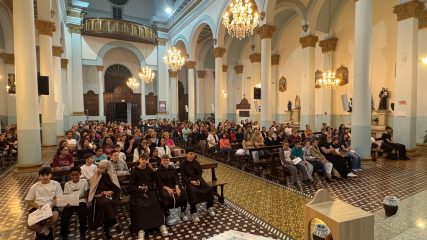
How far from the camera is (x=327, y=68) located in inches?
576

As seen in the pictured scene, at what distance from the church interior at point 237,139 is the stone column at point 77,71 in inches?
3.1

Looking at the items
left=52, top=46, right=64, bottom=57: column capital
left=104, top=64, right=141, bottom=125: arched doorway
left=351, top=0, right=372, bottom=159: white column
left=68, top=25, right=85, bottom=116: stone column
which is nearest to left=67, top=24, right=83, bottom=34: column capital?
left=68, top=25, right=85, bottom=116: stone column

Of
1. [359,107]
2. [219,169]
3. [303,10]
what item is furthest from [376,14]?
[219,169]

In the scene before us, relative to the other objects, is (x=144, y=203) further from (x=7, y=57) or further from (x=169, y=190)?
(x=7, y=57)

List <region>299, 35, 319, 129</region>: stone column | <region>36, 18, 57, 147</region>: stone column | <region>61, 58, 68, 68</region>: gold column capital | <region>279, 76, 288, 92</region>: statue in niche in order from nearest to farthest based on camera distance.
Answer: <region>36, 18, 57, 147</region>: stone column, <region>299, 35, 319, 129</region>: stone column, <region>61, 58, 68, 68</region>: gold column capital, <region>279, 76, 288, 92</region>: statue in niche

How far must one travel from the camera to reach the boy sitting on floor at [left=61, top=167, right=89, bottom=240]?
3996mm

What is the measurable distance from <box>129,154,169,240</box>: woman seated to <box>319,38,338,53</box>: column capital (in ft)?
44.1

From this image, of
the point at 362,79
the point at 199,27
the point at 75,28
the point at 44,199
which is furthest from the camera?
the point at 75,28

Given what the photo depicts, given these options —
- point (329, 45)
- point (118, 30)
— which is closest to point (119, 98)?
point (118, 30)

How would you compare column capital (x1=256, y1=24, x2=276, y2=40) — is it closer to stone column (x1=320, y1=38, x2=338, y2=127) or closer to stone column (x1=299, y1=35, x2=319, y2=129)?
stone column (x1=299, y1=35, x2=319, y2=129)

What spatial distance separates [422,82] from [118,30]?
20540 mm

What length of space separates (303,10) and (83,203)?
1386 cm

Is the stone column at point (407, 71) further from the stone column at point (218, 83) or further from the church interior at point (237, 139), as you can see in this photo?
the stone column at point (218, 83)

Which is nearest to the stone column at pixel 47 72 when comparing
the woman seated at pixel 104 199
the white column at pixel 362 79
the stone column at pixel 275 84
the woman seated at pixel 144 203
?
the woman seated at pixel 104 199
